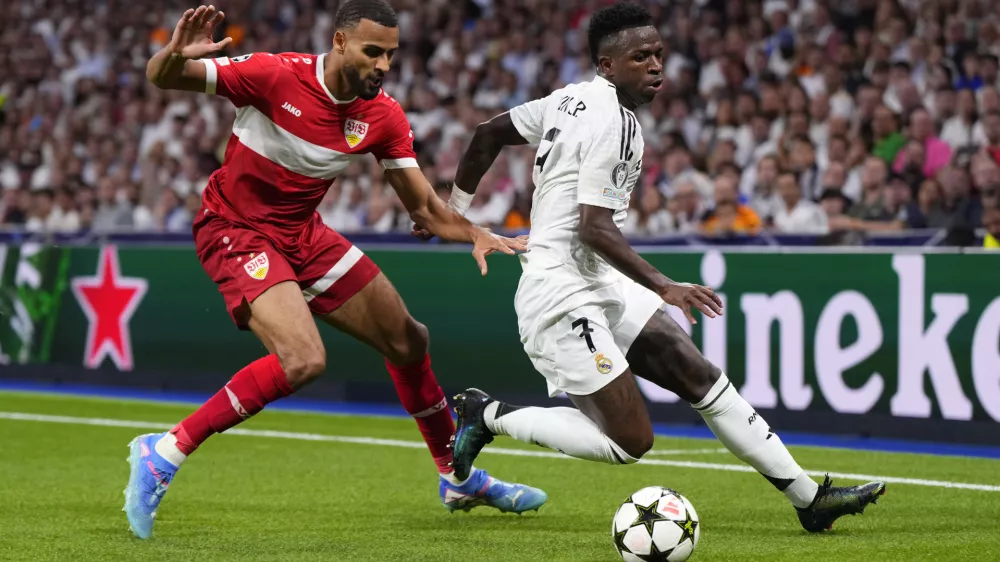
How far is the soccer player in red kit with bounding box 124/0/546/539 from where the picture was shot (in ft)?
20.9

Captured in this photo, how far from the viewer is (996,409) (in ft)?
32.1

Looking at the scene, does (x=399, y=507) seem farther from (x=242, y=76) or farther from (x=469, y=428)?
(x=242, y=76)

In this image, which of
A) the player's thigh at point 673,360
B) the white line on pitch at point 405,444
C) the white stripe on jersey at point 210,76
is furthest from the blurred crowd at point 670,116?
the white stripe on jersey at point 210,76

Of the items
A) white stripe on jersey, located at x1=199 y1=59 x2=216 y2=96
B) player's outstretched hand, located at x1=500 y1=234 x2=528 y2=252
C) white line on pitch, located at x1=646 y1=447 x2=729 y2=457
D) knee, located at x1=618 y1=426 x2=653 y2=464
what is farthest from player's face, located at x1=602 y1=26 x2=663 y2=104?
white line on pitch, located at x1=646 y1=447 x2=729 y2=457

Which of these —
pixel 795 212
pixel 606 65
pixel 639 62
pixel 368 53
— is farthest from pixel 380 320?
pixel 795 212

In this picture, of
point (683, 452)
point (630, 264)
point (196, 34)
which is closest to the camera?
point (630, 264)

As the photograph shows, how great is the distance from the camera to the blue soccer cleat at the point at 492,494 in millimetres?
7008

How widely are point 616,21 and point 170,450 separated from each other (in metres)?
2.60

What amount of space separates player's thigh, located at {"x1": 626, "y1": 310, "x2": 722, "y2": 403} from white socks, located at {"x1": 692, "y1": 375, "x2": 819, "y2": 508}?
2.1 inches

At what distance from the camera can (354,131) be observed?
6.71m

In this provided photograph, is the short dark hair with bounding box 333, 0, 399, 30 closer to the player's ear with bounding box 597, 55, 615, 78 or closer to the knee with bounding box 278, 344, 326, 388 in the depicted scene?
the player's ear with bounding box 597, 55, 615, 78

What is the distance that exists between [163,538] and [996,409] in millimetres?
5777

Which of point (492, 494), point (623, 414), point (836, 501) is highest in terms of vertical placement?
point (623, 414)

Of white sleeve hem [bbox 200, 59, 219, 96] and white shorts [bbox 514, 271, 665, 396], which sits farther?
white sleeve hem [bbox 200, 59, 219, 96]
